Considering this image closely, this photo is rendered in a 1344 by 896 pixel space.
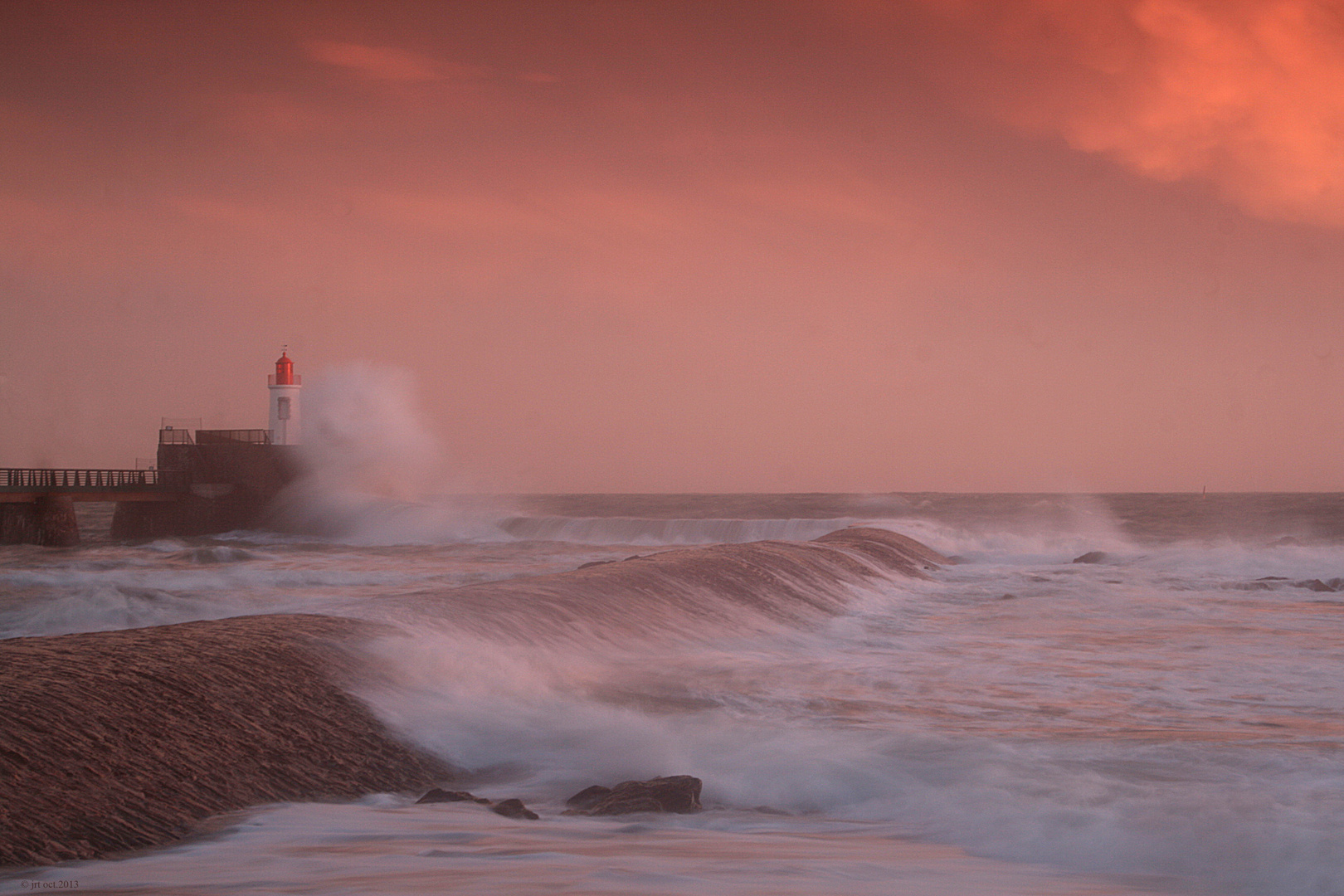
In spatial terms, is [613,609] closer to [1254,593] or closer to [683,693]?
[683,693]

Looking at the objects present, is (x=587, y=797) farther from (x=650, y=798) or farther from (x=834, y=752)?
(x=834, y=752)

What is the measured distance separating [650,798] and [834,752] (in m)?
1.46

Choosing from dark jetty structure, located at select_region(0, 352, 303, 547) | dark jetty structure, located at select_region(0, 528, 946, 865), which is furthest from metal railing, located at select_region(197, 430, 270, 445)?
dark jetty structure, located at select_region(0, 528, 946, 865)

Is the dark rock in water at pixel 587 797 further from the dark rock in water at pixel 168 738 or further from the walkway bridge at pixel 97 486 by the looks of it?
the walkway bridge at pixel 97 486

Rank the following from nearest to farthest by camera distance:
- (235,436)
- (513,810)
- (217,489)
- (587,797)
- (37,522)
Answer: (513,810), (587,797), (37,522), (217,489), (235,436)

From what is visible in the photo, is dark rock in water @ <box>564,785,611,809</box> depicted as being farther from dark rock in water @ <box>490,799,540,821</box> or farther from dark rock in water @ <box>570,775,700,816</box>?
dark rock in water @ <box>490,799,540,821</box>

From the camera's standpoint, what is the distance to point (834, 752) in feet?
20.1

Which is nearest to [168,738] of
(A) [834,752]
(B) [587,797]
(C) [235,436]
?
(B) [587,797]

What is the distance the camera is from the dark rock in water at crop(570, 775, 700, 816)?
5031mm

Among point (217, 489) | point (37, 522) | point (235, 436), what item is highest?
point (235, 436)

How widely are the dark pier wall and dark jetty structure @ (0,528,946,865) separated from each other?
33.0 meters

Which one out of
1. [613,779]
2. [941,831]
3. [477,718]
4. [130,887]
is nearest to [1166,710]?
[941,831]

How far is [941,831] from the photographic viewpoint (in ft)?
16.5

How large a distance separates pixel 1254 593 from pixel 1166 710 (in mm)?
11083
